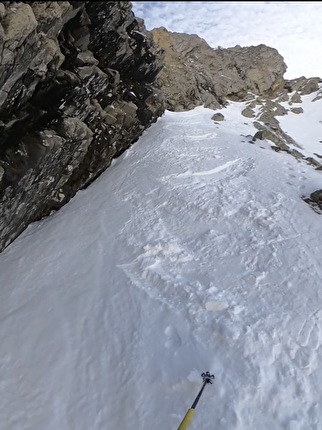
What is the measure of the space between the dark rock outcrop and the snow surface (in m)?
25.8

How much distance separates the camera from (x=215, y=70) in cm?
5262

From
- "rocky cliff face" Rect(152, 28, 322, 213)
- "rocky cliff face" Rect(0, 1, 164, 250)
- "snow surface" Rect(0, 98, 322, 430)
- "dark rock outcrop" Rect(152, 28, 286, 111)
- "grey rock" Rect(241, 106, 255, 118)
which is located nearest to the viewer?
"snow surface" Rect(0, 98, 322, 430)

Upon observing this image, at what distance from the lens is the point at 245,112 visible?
42688 mm

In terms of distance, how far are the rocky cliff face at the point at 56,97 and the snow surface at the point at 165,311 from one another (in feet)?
6.05

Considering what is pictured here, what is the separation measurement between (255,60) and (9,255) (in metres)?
54.1

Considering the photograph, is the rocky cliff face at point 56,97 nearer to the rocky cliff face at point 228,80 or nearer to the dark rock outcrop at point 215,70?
the rocky cliff face at point 228,80

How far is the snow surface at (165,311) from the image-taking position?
776 centimetres

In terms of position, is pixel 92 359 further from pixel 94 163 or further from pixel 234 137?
pixel 234 137

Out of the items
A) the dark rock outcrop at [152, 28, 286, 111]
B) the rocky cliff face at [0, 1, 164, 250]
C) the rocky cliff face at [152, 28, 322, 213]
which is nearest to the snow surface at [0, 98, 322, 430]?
the rocky cliff face at [0, 1, 164, 250]

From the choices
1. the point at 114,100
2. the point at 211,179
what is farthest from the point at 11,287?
the point at 114,100

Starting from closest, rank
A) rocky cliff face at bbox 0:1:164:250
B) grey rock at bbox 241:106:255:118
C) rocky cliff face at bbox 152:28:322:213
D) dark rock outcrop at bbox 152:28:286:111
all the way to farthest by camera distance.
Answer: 1. rocky cliff face at bbox 0:1:164:250
2. rocky cliff face at bbox 152:28:322:213
3. dark rock outcrop at bbox 152:28:286:111
4. grey rock at bbox 241:106:255:118

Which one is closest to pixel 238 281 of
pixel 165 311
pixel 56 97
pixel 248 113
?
pixel 165 311

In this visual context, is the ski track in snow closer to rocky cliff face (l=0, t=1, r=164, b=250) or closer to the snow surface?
the snow surface

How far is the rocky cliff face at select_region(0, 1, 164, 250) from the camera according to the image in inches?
382
